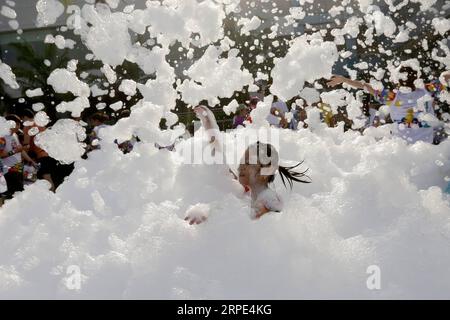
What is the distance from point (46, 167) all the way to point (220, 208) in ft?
10.7

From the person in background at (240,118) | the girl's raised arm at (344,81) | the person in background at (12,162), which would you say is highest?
the person in background at (240,118)

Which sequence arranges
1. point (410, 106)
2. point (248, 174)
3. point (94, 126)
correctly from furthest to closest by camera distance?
point (94, 126)
point (410, 106)
point (248, 174)

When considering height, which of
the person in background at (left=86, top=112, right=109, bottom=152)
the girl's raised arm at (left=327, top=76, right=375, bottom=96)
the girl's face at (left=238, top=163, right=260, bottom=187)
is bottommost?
the girl's face at (left=238, top=163, right=260, bottom=187)

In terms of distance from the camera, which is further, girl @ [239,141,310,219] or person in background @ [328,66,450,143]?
person in background @ [328,66,450,143]

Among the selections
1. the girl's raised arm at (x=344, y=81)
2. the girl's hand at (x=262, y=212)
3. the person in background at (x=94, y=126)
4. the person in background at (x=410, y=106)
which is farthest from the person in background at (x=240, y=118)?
the girl's hand at (x=262, y=212)

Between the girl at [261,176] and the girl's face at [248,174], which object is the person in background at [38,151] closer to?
the girl's face at [248,174]

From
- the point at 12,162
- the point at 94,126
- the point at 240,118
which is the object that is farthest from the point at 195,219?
the point at 240,118

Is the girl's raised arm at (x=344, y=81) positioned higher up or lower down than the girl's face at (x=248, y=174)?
higher up

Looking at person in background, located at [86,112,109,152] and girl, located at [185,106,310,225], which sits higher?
person in background, located at [86,112,109,152]

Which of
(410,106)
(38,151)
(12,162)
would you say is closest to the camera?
(410,106)

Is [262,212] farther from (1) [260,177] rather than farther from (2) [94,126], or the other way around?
(2) [94,126]

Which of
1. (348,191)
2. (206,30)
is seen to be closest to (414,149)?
(348,191)

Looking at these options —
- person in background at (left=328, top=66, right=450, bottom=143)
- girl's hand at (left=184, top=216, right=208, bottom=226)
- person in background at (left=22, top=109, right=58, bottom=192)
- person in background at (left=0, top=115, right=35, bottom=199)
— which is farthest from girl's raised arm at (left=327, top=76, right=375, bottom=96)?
person in background at (left=0, top=115, right=35, bottom=199)

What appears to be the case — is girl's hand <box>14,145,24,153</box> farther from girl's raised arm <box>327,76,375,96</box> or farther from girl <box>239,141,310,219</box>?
girl <box>239,141,310,219</box>
